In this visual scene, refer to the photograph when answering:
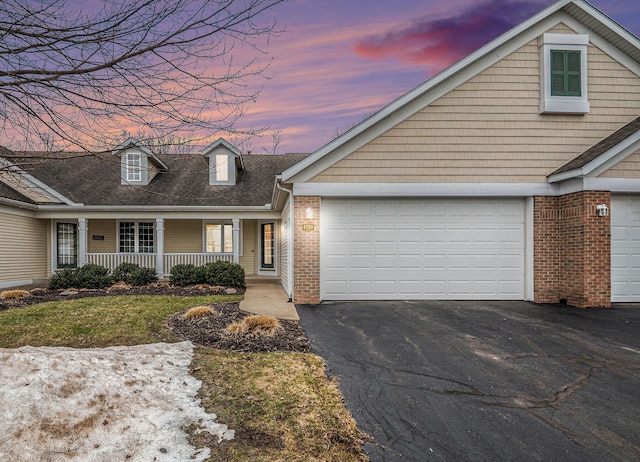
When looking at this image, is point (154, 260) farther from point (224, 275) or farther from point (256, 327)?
point (256, 327)

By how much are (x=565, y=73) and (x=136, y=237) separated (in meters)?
16.4

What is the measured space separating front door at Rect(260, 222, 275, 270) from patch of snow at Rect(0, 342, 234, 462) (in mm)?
11115

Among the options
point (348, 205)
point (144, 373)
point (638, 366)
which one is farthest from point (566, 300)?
point (144, 373)

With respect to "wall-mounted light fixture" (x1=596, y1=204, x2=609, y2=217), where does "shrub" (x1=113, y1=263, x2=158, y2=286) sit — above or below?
below

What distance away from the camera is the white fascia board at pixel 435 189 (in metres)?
9.04

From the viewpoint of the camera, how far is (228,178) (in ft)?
53.6

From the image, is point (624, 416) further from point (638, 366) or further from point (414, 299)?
point (414, 299)

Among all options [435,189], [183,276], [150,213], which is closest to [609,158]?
[435,189]

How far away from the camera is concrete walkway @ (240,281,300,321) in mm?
7725

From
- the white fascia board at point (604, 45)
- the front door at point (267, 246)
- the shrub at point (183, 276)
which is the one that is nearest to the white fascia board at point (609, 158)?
the white fascia board at point (604, 45)

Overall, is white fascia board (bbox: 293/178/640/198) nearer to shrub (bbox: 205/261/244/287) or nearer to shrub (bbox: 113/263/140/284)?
shrub (bbox: 205/261/244/287)

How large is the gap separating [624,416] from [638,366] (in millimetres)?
1813

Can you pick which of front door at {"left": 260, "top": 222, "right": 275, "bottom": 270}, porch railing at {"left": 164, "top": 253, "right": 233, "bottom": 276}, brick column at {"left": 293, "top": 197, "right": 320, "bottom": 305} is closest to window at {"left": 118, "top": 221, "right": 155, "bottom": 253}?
porch railing at {"left": 164, "top": 253, "right": 233, "bottom": 276}

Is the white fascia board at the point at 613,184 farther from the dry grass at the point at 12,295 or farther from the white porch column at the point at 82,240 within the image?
the white porch column at the point at 82,240
